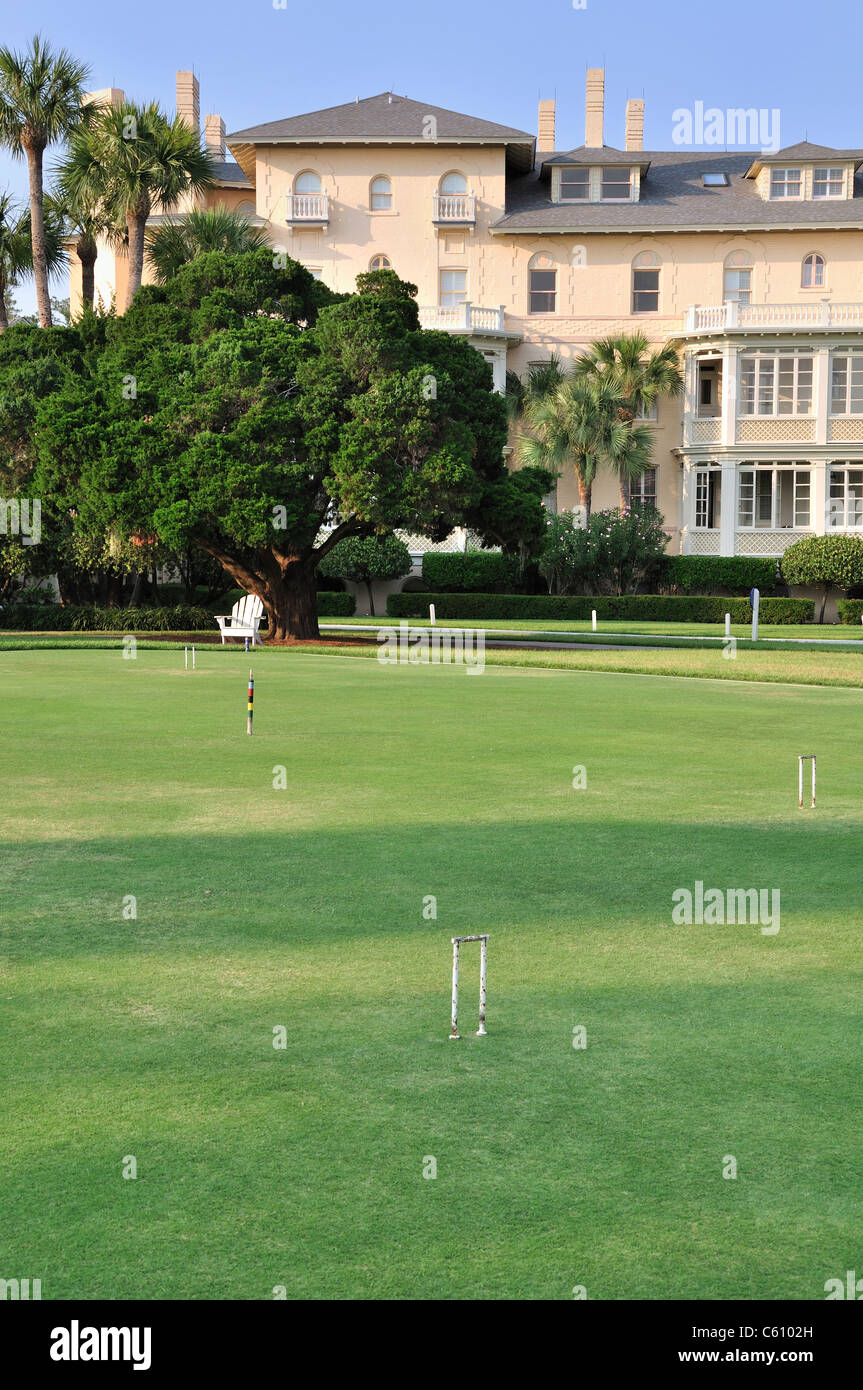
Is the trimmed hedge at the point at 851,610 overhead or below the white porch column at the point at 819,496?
below

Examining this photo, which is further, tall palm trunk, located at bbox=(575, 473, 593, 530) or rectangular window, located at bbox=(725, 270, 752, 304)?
rectangular window, located at bbox=(725, 270, 752, 304)

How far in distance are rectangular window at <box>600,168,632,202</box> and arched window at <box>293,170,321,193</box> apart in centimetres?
1243

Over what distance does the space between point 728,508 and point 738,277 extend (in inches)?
453

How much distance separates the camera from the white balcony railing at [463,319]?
195ft

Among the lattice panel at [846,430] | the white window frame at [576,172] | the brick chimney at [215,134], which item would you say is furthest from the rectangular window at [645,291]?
the brick chimney at [215,134]

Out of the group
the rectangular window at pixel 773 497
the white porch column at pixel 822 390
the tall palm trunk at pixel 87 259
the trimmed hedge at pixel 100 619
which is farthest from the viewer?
the rectangular window at pixel 773 497

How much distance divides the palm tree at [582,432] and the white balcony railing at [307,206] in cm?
1373

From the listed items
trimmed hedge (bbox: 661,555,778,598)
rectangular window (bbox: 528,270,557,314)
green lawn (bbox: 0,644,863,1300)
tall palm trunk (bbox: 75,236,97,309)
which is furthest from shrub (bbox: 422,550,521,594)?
green lawn (bbox: 0,644,863,1300)

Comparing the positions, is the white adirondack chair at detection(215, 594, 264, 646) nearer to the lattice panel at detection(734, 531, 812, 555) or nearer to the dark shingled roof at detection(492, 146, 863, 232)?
the lattice panel at detection(734, 531, 812, 555)

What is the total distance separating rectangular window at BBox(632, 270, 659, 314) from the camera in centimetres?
6234

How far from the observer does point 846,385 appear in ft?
191

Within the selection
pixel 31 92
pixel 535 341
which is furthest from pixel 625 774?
pixel 535 341

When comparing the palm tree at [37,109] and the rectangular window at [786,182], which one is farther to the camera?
the rectangular window at [786,182]

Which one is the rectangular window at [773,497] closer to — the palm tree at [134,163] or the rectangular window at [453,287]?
the rectangular window at [453,287]
